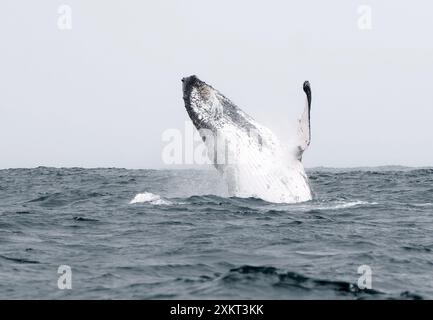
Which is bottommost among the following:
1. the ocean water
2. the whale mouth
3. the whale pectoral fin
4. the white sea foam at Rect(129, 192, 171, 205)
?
the ocean water

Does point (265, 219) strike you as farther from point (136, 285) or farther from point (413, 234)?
point (136, 285)

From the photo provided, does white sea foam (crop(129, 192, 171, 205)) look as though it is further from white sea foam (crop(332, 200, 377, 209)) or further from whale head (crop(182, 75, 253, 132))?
white sea foam (crop(332, 200, 377, 209))

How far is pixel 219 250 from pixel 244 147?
477 cm

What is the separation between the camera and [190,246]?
10680 mm

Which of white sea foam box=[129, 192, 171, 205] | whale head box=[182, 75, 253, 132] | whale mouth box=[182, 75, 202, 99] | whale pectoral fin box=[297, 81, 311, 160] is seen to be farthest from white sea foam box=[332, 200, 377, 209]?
whale mouth box=[182, 75, 202, 99]

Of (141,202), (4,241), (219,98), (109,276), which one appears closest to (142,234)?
(4,241)

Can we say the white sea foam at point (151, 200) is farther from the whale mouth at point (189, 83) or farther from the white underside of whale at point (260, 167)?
the whale mouth at point (189, 83)

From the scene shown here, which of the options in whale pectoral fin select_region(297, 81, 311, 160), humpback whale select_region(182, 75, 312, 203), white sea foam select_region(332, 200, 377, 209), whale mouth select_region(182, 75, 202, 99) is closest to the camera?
whale pectoral fin select_region(297, 81, 311, 160)

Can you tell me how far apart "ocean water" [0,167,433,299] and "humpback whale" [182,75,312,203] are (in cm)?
46

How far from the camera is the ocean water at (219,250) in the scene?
26.4 feet

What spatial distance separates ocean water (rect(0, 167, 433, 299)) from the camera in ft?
26.4

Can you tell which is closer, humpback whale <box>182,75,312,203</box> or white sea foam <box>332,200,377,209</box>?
humpback whale <box>182,75,312,203</box>
